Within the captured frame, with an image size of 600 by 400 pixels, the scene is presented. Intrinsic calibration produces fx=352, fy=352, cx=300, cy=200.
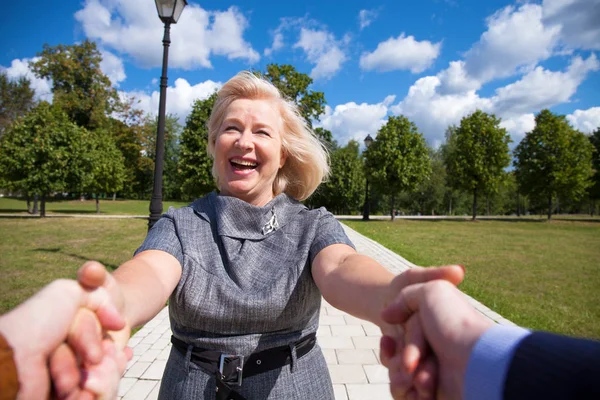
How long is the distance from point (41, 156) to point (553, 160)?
38097 mm

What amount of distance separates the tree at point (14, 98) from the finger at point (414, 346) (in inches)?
1809

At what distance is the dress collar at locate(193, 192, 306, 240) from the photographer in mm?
1701

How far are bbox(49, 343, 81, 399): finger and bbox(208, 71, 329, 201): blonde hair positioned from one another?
1411mm

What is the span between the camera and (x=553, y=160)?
95.0 feet

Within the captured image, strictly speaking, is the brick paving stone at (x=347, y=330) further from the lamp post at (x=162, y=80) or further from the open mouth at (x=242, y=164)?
the lamp post at (x=162, y=80)

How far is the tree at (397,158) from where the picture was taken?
2797cm

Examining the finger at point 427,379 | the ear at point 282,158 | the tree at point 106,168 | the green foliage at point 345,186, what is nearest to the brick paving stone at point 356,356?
the ear at point 282,158

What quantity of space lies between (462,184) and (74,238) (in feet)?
92.8

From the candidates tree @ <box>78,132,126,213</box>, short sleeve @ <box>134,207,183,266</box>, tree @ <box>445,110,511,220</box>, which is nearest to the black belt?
short sleeve @ <box>134,207,183,266</box>

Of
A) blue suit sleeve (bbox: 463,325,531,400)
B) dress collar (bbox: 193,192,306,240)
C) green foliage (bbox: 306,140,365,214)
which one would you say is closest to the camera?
blue suit sleeve (bbox: 463,325,531,400)

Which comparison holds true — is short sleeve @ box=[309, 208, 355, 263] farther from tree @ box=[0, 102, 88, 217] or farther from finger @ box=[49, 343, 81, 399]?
tree @ box=[0, 102, 88, 217]

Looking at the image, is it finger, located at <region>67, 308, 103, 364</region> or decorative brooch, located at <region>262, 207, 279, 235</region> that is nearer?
finger, located at <region>67, 308, 103, 364</region>

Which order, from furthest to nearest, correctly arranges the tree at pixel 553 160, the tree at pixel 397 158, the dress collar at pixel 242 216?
1. the tree at pixel 553 160
2. the tree at pixel 397 158
3. the dress collar at pixel 242 216

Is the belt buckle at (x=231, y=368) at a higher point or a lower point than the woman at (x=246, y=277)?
lower
